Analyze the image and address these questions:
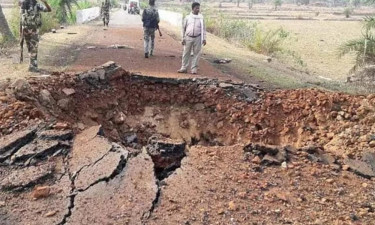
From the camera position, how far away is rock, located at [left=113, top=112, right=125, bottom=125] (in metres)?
6.81

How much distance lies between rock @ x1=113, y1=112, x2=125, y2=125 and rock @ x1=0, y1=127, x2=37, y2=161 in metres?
1.99

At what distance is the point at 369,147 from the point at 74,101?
4.09 metres

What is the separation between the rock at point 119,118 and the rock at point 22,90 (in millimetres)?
1442

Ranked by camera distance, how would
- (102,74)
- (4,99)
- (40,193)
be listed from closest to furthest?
(40,193), (4,99), (102,74)

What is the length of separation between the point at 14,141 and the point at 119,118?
2.34 metres

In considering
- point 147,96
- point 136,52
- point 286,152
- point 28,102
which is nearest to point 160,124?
point 147,96

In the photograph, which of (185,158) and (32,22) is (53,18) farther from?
(185,158)

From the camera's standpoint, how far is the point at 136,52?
39.0ft

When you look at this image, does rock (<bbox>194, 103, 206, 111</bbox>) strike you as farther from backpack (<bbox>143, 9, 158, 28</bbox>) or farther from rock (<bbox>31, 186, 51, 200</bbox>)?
backpack (<bbox>143, 9, 158, 28</bbox>)

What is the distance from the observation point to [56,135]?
4871mm

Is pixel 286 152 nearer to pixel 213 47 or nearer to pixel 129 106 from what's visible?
pixel 129 106

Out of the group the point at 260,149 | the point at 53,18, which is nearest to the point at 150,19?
the point at 260,149

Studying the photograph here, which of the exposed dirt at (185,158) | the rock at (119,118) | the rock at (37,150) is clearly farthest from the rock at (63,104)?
the rock at (37,150)

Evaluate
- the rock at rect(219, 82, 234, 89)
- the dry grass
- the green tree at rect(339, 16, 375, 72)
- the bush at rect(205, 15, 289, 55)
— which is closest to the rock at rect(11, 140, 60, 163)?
the rock at rect(219, 82, 234, 89)
